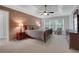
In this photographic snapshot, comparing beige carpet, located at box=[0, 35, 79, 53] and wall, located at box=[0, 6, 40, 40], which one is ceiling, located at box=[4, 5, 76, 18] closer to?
wall, located at box=[0, 6, 40, 40]

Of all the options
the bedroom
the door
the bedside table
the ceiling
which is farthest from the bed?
the door

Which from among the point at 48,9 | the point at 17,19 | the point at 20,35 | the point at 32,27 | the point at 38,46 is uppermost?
the point at 48,9

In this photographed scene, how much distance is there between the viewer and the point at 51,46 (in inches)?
109

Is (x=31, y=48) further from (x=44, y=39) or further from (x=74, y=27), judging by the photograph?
(x=74, y=27)

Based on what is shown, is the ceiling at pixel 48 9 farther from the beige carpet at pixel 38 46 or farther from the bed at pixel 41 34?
the beige carpet at pixel 38 46

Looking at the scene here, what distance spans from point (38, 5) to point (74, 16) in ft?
3.46

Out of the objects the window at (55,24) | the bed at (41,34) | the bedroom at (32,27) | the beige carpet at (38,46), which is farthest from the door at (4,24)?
the window at (55,24)

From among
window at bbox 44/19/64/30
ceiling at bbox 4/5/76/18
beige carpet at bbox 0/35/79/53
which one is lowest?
beige carpet at bbox 0/35/79/53

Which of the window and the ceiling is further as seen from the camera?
the window

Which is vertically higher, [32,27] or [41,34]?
[32,27]

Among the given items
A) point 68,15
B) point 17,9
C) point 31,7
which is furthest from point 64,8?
point 17,9

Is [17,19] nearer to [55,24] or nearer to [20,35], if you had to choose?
[20,35]

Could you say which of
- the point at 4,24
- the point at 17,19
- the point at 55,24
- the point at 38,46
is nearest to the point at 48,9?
the point at 55,24

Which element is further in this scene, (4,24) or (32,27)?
(32,27)
